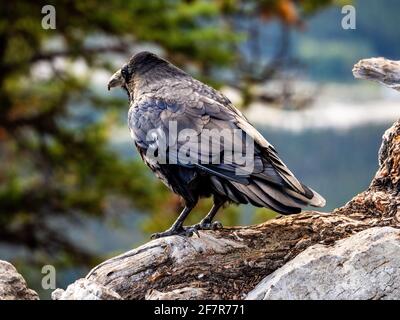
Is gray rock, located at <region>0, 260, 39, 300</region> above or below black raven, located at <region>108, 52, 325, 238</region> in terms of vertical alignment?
below

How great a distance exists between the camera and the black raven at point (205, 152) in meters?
5.93

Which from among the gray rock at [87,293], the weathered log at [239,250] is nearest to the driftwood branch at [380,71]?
the weathered log at [239,250]

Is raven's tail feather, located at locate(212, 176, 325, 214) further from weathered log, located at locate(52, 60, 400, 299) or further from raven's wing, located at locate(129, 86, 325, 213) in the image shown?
weathered log, located at locate(52, 60, 400, 299)

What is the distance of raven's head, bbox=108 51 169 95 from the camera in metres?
7.03

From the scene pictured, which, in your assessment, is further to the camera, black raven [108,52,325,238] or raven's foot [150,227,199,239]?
raven's foot [150,227,199,239]

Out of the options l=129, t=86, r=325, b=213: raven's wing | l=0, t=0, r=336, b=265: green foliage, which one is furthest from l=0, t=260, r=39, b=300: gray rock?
l=0, t=0, r=336, b=265: green foliage

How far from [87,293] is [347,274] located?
1.56 metres

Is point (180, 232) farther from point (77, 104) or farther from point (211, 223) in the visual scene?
point (77, 104)

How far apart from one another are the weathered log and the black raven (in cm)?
32

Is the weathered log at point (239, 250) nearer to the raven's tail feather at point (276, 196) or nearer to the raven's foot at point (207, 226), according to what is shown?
the raven's foot at point (207, 226)

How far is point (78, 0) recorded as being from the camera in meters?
16.0

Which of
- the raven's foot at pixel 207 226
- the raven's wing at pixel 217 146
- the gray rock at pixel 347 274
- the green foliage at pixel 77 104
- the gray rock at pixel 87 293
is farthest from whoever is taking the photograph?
the green foliage at pixel 77 104

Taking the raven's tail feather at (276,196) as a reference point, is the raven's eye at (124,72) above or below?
above
